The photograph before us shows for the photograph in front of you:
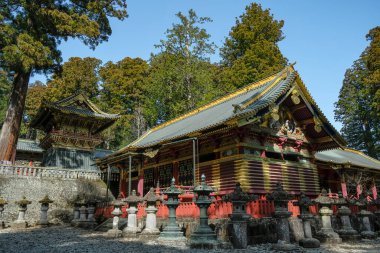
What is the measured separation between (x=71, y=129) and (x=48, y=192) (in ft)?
30.7

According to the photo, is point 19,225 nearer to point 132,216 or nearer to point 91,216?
point 91,216

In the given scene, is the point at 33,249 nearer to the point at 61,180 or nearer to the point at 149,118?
the point at 61,180

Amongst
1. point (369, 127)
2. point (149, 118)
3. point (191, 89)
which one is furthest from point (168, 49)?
point (369, 127)

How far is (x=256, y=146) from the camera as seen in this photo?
14578 mm

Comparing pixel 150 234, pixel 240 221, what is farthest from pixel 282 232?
pixel 150 234

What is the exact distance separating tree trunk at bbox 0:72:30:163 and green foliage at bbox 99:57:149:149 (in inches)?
690

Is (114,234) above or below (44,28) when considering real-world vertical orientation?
below

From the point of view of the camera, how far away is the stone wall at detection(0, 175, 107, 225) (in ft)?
61.7

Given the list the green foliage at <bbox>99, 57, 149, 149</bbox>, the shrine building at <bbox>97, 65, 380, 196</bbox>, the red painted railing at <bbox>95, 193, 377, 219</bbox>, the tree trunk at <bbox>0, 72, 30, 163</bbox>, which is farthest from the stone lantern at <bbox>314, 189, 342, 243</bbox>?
the green foliage at <bbox>99, 57, 149, 149</bbox>

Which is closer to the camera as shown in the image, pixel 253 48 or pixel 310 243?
pixel 310 243

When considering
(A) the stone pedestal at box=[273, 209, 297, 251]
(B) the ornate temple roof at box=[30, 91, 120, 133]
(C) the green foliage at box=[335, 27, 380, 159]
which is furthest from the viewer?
(C) the green foliage at box=[335, 27, 380, 159]

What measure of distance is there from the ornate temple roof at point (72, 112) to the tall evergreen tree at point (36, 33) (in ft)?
12.6

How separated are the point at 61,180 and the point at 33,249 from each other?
46.4ft

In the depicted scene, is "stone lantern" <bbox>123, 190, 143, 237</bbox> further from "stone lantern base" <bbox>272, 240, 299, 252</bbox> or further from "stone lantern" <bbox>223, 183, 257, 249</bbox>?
"stone lantern base" <bbox>272, 240, 299, 252</bbox>
